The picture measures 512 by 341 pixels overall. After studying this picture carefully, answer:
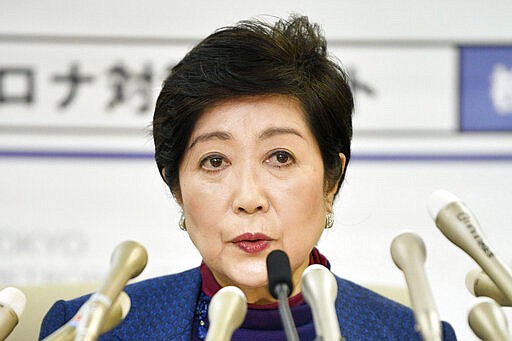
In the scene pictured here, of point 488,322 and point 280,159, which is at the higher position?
point 280,159

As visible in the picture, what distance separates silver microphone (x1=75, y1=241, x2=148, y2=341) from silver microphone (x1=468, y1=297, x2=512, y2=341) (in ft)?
1.15

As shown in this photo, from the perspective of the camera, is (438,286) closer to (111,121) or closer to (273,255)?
(111,121)

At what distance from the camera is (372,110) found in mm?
2299

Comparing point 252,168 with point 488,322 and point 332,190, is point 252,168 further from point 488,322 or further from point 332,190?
point 488,322

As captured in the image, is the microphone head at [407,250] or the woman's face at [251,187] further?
the woman's face at [251,187]

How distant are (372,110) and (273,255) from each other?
1.43 m

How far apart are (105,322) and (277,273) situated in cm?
18

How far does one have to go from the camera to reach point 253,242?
121 centimetres

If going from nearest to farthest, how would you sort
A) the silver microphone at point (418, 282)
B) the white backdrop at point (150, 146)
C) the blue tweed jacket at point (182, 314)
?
the silver microphone at point (418, 282) < the blue tweed jacket at point (182, 314) < the white backdrop at point (150, 146)

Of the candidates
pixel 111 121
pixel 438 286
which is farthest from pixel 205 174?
pixel 438 286

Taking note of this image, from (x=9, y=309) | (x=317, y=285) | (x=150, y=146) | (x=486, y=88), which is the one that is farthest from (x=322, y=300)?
(x=486, y=88)

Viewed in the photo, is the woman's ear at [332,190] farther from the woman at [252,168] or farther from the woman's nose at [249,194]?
the woman's nose at [249,194]

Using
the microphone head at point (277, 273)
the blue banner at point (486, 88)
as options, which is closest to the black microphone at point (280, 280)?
the microphone head at point (277, 273)

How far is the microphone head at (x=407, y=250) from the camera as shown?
2.92 ft
